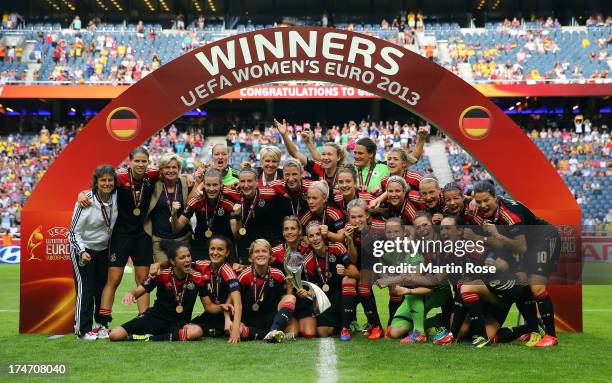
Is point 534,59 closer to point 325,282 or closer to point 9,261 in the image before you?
point 9,261

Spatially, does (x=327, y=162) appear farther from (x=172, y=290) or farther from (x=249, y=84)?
(x=172, y=290)

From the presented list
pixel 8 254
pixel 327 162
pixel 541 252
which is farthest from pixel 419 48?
pixel 541 252

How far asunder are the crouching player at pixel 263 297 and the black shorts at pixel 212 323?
0.23 m

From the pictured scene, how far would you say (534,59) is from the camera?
33906 mm

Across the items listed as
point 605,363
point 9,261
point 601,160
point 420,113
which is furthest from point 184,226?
point 601,160

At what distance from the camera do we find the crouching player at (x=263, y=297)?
7.50 metres

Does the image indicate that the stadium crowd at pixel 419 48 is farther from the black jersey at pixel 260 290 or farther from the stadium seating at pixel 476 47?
the black jersey at pixel 260 290

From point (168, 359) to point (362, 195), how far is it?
2707 mm

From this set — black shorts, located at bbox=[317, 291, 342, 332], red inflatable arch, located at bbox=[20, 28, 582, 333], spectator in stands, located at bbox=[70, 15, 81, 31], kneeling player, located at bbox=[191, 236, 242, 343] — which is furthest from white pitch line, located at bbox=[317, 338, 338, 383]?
spectator in stands, located at bbox=[70, 15, 81, 31]

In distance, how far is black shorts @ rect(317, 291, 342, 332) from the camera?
7.87 metres

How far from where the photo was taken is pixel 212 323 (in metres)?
7.75

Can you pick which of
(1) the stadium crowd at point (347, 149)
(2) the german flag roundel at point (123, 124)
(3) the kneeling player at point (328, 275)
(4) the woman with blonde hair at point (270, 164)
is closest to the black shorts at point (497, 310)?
(3) the kneeling player at point (328, 275)

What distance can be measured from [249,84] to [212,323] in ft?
8.17

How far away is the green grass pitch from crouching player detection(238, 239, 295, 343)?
28cm
